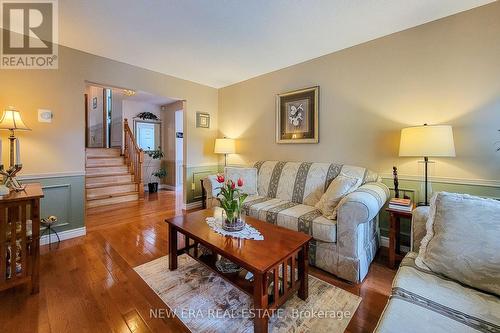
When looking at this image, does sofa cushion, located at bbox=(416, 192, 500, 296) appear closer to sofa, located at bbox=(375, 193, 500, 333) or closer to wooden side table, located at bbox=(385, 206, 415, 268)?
Answer: sofa, located at bbox=(375, 193, 500, 333)

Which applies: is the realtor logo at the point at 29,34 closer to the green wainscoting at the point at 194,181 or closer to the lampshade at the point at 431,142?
the green wainscoting at the point at 194,181

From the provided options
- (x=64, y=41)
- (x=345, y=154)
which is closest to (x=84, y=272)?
(x=64, y=41)

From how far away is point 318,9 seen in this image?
75.9 inches

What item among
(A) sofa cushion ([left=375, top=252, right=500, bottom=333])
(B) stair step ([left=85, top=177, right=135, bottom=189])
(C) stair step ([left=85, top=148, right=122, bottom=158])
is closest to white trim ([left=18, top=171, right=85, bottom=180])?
→ (B) stair step ([left=85, top=177, right=135, bottom=189])

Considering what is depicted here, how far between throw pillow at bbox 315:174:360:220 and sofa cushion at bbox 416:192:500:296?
784mm

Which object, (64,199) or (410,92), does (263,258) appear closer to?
(410,92)

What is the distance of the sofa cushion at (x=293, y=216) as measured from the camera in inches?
74.3

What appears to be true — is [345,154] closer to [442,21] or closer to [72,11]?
[442,21]

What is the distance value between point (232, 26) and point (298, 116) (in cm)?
143

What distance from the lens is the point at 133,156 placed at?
16.6 ft

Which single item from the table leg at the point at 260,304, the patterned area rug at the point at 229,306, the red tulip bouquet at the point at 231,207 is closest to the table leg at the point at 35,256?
the patterned area rug at the point at 229,306

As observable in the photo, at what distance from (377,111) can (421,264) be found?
5.85 feet

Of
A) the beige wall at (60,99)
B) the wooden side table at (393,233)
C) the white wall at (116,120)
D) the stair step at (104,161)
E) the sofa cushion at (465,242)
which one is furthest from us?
the white wall at (116,120)

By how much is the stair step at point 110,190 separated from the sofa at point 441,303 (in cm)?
470
